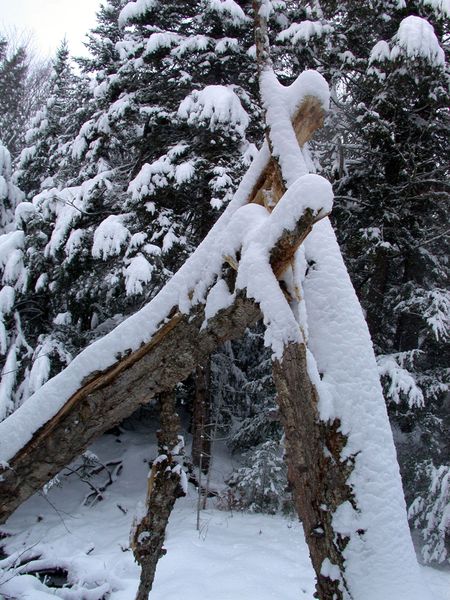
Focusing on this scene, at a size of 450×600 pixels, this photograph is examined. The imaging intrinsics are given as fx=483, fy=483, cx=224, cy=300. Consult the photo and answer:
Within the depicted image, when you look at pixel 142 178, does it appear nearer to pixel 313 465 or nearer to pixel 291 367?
pixel 291 367

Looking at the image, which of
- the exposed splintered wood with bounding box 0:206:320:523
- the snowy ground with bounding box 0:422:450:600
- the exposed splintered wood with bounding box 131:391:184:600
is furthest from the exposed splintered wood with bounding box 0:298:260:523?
the snowy ground with bounding box 0:422:450:600

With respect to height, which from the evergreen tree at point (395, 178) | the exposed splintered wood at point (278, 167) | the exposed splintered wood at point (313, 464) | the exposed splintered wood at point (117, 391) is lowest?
the exposed splintered wood at point (313, 464)

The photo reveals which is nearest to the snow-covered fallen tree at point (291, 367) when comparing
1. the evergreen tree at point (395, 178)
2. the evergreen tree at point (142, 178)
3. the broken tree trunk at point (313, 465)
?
the broken tree trunk at point (313, 465)

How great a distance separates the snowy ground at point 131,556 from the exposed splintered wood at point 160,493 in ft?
6.53

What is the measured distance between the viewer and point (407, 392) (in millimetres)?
7379

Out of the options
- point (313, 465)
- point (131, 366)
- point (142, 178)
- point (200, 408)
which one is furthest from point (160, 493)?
point (200, 408)

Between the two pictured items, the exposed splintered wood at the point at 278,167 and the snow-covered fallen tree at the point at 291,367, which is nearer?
the snow-covered fallen tree at the point at 291,367

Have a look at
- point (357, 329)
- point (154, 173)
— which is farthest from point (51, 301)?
point (357, 329)

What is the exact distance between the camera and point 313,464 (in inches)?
67.9

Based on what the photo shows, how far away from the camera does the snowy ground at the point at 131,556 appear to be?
527cm

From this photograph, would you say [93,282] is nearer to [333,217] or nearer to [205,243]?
[333,217]

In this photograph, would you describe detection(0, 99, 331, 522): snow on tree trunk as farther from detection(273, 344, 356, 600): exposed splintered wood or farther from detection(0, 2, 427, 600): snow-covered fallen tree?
detection(273, 344, 356, 600): exposed splintered wood

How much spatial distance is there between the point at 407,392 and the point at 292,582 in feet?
10.6

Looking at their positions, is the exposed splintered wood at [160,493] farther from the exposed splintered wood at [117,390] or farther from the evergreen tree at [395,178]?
the evergreen tree at [395,178]
